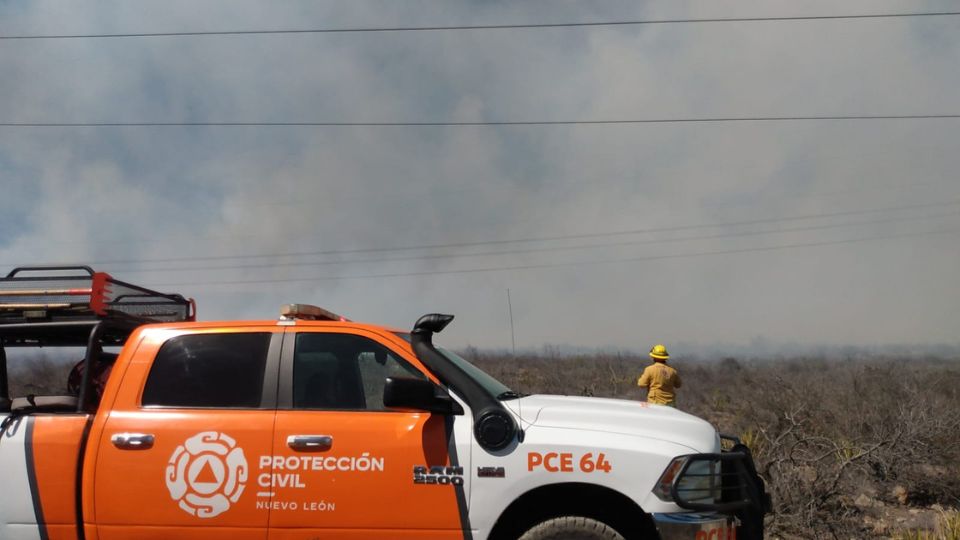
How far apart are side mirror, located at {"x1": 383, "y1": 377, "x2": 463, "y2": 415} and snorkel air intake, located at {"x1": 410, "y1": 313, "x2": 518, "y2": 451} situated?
78 mm

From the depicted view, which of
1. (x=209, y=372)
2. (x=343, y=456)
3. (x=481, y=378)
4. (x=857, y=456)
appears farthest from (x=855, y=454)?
(x=209, y=372)

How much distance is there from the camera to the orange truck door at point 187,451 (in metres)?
4.04

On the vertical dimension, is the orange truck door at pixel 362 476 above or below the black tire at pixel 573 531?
above

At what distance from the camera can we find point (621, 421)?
13.6 feet

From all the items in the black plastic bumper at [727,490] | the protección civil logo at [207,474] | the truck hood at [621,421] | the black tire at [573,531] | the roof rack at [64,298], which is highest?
the roof rack at [64,298]

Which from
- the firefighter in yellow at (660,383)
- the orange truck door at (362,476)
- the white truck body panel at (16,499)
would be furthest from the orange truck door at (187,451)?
the firefighter in yellow at (660,383)

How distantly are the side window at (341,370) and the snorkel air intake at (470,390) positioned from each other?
14 centimetres

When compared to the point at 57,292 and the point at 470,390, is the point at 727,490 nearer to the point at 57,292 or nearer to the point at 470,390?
the point at 470,390

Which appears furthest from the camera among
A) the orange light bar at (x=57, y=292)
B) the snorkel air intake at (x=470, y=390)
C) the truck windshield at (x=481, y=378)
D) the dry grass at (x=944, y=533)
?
the dry grass at (x=944, y=533)

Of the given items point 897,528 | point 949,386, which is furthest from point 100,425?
point 949,386

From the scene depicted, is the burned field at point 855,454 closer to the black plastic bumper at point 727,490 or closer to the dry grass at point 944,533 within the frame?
the dry grass at point 944,533

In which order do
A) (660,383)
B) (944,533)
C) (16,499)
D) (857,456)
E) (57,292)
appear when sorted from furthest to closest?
(660,383) < (857,456) < (944,533) < (57,292) < (16,499)

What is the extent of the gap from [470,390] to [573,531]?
2.95ft

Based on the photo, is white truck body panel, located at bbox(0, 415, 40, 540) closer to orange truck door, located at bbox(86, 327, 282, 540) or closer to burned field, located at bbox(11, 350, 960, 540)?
orange truck door, located at bbox(86, 327, 282, 540)
